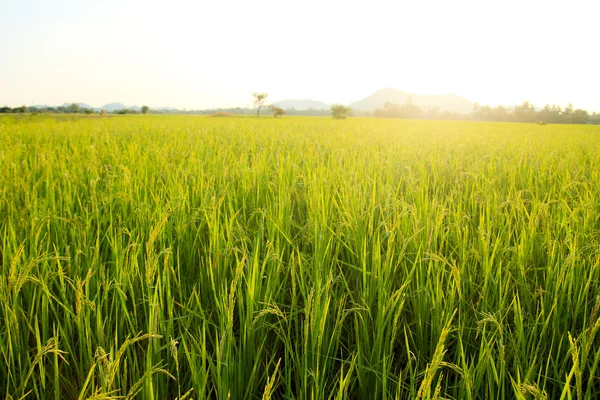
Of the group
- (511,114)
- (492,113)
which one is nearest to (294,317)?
(511,114)

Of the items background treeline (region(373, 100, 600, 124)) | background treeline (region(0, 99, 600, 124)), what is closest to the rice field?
background treeline (region(0, 99, 600, 124))

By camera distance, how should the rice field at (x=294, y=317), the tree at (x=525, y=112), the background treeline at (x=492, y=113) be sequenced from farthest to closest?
the tree at (x=525, y=112) < the background treeline at (x=492, y=113) < the rice field at (x=294, y=317)

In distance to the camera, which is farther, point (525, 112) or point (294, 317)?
point (525, 112)

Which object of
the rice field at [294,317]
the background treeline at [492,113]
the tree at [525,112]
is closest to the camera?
the rice field at [294,317]

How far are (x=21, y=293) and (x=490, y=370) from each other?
68.0 inches

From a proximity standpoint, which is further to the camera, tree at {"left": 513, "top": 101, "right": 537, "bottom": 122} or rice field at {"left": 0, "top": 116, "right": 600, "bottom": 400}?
tree at {"left": 513, "top": 101, "right": 537, "bottom": 122}

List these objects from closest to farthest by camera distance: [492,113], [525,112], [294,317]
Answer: [294,317], [525,112], [492,113]

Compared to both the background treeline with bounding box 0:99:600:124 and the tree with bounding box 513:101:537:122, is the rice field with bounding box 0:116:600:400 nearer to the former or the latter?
the background treeline with bounding box 0:99:600:124

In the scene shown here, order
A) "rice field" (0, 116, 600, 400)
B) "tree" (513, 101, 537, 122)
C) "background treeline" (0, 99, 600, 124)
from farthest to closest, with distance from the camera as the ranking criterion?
"tree" (513, 101, 537, 122) < "background treeline" (0, 99, 600, 124) < "rice field" (0, 116, 600, 400)

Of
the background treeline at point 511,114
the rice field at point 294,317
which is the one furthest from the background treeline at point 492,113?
the rice field at point 294,317

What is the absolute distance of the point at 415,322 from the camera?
128cm

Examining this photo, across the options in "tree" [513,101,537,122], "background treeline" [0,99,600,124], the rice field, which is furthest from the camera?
"tree" [513,101,537,122]

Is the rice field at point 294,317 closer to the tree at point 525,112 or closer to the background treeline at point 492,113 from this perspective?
the background treeline at point 492,113

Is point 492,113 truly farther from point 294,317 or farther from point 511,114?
point 294,317
